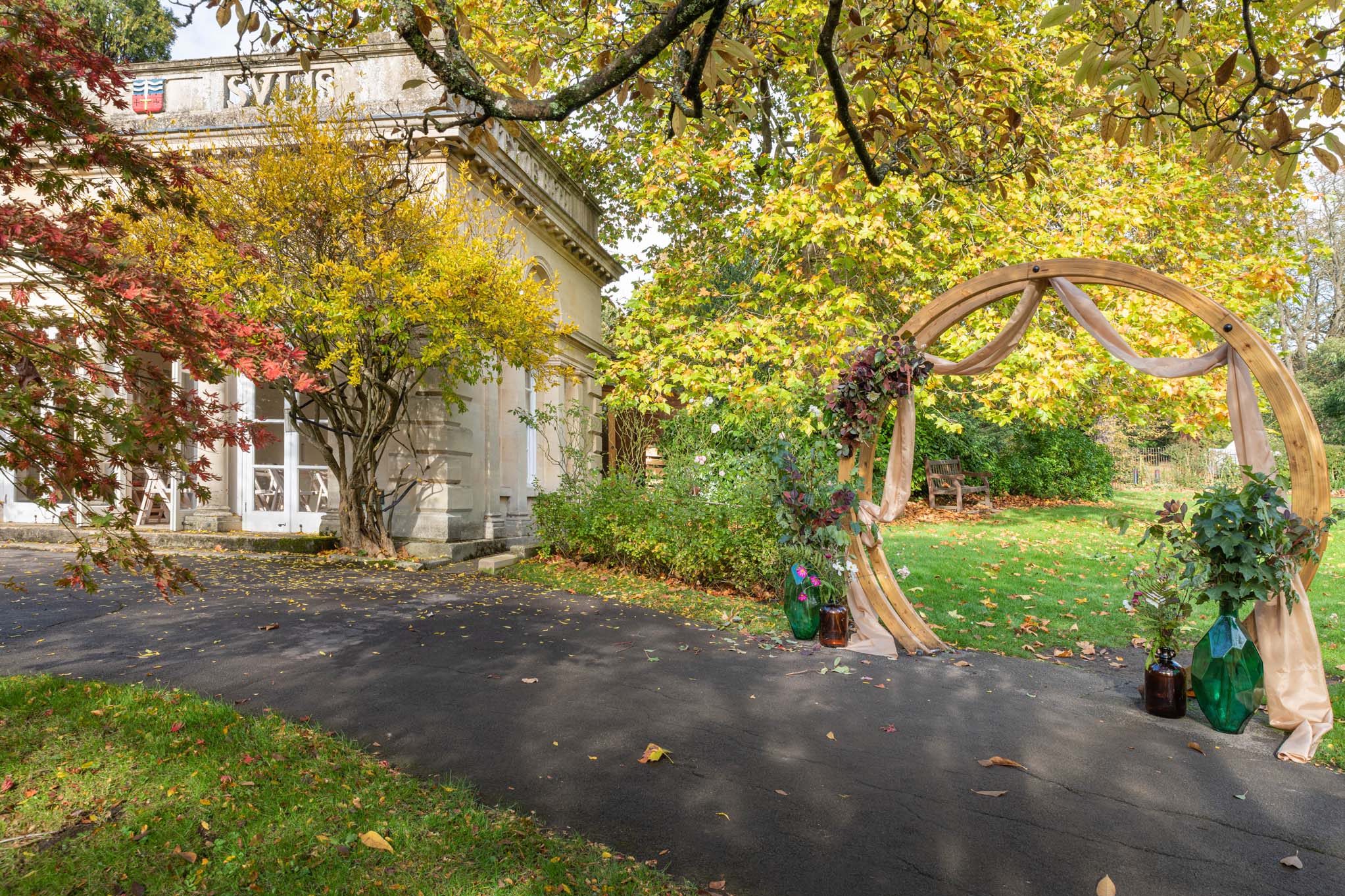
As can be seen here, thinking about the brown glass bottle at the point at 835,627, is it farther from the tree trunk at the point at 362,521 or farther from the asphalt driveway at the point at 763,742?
the tree trunk at the point at 362,521

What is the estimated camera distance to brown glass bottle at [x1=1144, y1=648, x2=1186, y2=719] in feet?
15.1

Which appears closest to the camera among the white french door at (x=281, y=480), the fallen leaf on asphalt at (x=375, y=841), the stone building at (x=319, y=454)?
the fallen leaf on asphalt at (x=375, y=841)

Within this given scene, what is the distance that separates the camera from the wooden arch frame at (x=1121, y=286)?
4.41 meters

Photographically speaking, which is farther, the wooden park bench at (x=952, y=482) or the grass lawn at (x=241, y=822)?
the wooden park bench at (x=952, y=482)

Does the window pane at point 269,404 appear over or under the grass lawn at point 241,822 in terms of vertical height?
over

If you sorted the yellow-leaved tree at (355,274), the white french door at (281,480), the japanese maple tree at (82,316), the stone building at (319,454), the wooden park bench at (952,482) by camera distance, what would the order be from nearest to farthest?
the japanese maple tree at (82,316) < the yellow-leaved tree at (355,274) < the stone building at (319,454) < the white french door at (281,480) < the wooden park bench at (952,482)

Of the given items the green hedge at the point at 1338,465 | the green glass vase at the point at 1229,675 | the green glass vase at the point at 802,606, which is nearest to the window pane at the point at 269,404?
the green glass vase at the point at 802,606

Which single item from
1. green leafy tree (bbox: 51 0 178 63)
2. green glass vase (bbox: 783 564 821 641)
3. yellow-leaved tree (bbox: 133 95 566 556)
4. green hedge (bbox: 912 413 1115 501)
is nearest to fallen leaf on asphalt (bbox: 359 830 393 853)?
green glass vase (bbox: 783 564 821 641)

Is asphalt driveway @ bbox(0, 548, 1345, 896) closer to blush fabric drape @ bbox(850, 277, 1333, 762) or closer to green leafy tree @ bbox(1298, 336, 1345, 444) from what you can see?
blush fabric drape @ bbox(850, 277, 1333, 762)

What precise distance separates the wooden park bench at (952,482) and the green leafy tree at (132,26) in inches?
876

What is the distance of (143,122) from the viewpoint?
32.5ft

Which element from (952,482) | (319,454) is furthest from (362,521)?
A: (952,482)

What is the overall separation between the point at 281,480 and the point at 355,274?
4.18 metres

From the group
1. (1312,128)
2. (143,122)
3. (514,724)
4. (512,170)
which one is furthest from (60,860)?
(143,122)
